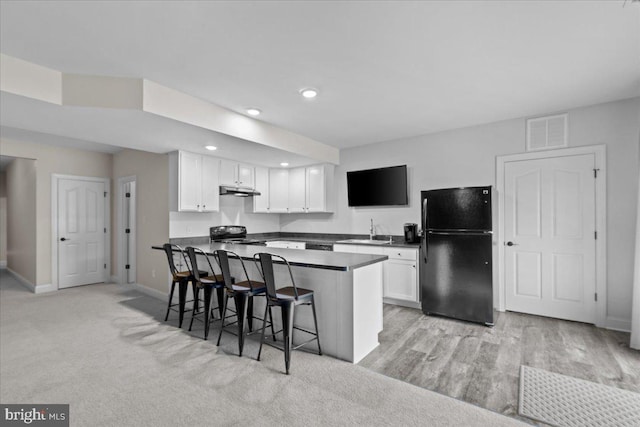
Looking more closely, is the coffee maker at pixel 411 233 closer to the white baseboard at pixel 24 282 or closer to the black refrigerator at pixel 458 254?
the black refrigerator at pixel 458 254

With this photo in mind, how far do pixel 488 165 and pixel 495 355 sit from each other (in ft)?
8.18

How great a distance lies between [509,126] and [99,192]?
23.6 feet

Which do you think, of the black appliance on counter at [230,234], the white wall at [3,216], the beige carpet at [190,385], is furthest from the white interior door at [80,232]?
the white wall at [3,216]

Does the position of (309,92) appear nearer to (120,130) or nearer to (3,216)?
(120,130)

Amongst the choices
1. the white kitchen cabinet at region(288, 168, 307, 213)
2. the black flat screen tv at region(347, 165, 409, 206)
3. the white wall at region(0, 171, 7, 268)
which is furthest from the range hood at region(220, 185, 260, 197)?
the white wall at region(0, 171, 7, 268)

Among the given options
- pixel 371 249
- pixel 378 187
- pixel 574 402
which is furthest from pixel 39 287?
pixel 574 402

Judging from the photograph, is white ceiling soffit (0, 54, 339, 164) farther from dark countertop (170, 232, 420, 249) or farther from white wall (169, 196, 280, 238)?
dark countertop (170, 232, 420, 249)

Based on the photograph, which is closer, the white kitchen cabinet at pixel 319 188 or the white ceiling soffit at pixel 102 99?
the white ceiling soffit at pixel 102 99

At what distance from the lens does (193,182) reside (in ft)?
15.1

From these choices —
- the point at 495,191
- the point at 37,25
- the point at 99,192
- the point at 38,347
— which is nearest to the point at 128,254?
the point at 99,192

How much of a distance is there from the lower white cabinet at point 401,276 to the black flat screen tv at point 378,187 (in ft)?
2.82

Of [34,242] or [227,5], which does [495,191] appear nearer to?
[227,5]

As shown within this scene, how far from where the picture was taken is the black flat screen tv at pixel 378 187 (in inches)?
191

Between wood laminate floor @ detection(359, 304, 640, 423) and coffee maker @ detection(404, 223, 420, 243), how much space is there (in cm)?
116
